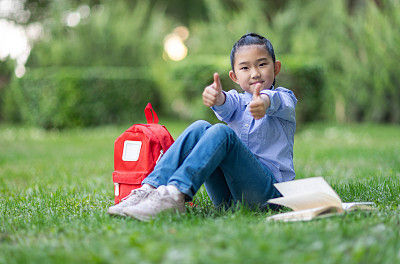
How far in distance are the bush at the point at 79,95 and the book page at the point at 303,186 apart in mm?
8522

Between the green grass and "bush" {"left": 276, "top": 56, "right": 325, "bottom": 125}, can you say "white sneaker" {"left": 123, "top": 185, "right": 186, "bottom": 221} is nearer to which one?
the green grass

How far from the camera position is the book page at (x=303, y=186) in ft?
8.21

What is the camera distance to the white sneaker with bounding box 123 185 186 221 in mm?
2414

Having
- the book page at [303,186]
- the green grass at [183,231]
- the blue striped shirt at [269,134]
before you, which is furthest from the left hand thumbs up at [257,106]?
the green grass at [183,231]

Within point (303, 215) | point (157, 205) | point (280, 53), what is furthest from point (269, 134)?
point (280, 53)

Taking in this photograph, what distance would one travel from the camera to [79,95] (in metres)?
10.4

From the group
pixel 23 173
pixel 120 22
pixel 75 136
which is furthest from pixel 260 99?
pixel 120 22

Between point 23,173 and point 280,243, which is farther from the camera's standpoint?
point 23,173

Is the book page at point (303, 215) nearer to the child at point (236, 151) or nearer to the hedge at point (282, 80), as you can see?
the child at point (236, 151)

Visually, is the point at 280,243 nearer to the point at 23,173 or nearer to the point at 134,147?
the point at 134,147

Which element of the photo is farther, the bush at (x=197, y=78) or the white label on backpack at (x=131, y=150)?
the bush at (x=197, y=78)

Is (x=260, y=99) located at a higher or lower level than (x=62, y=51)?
lower

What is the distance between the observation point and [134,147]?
2918 millimetres

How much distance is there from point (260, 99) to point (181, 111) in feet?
38.0
